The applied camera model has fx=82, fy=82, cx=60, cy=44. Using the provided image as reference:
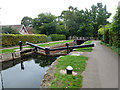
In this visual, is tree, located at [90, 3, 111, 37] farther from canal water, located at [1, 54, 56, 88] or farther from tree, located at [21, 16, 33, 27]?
tree, located at [21, 16, 33, 27]

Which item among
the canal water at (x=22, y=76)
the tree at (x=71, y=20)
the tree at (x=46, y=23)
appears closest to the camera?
the canal water at (x=22, y=76)

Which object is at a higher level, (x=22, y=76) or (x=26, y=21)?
(x=26, y=21)

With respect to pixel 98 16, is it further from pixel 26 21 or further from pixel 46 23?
pixel 26 21

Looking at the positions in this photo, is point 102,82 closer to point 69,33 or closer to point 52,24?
point 52,24

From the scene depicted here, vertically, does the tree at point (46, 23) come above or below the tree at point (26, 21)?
below

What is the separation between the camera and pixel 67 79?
8.13 feet

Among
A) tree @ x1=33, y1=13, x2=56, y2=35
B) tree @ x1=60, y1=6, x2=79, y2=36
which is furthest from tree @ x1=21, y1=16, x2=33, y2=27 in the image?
tree @ x1=60, y1=6, x2=79, y2=36

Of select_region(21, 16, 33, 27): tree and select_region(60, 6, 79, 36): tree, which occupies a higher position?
select_region(21, 16, 33, 27): tree

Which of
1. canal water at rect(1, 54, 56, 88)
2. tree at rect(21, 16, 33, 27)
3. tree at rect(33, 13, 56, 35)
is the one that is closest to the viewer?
canal water at rect(1, 54, 56, 88)

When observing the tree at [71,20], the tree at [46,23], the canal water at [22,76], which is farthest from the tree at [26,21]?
the canal water at [22,76]

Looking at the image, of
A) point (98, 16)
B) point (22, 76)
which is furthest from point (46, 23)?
point (22, 76)

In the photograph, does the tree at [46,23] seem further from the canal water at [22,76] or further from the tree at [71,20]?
the canal water at [22,76]

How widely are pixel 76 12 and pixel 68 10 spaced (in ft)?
10.5

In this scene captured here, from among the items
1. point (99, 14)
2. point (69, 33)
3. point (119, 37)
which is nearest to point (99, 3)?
point (99, 14)
